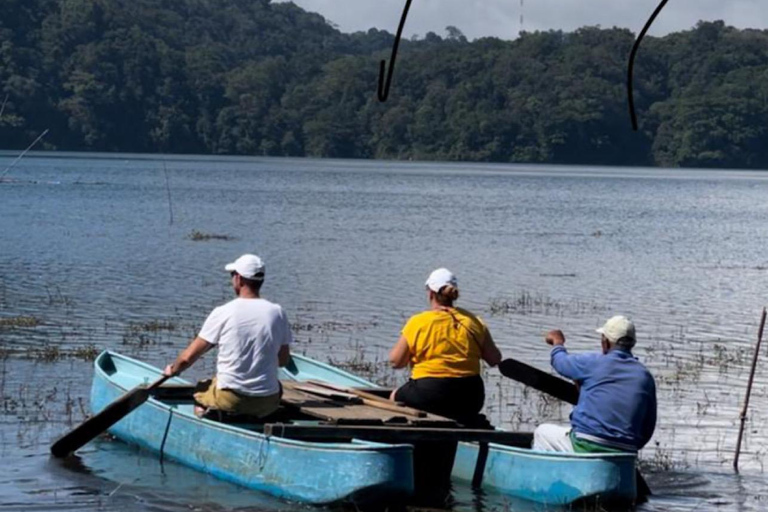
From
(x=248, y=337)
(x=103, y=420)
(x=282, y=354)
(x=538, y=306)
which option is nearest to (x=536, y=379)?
(x=282, y=354)

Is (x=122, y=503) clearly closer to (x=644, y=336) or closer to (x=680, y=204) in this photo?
(x=644, y=336)

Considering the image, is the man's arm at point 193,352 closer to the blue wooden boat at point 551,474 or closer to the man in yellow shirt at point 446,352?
the man in yellow shirt at point 446,352

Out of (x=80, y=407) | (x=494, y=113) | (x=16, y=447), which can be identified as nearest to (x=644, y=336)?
(x=80, y=407)

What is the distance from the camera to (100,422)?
43.4 ft

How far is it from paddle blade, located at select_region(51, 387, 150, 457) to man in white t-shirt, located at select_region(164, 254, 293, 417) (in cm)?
92

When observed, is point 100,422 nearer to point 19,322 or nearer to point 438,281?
point 438,281

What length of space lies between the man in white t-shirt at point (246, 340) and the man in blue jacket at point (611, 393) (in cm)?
207

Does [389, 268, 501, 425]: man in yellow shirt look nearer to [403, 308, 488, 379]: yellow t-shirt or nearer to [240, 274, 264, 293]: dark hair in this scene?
[403, 308, 488, 379]: yellow t-shirt

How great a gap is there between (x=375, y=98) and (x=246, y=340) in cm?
13489

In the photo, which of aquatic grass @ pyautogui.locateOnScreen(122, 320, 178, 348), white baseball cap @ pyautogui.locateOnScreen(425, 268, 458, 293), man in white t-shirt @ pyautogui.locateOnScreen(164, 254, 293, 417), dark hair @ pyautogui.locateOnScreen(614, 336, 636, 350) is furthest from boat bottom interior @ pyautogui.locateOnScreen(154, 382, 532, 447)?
aquatic grass @ pyautogui.locateOnScreen(122, 320, 178, 348)

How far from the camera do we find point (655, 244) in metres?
50.2

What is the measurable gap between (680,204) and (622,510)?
72.3 m

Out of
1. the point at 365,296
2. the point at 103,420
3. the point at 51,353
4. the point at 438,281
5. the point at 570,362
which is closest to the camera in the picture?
the point at 570,362

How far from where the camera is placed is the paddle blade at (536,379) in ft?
39.9
